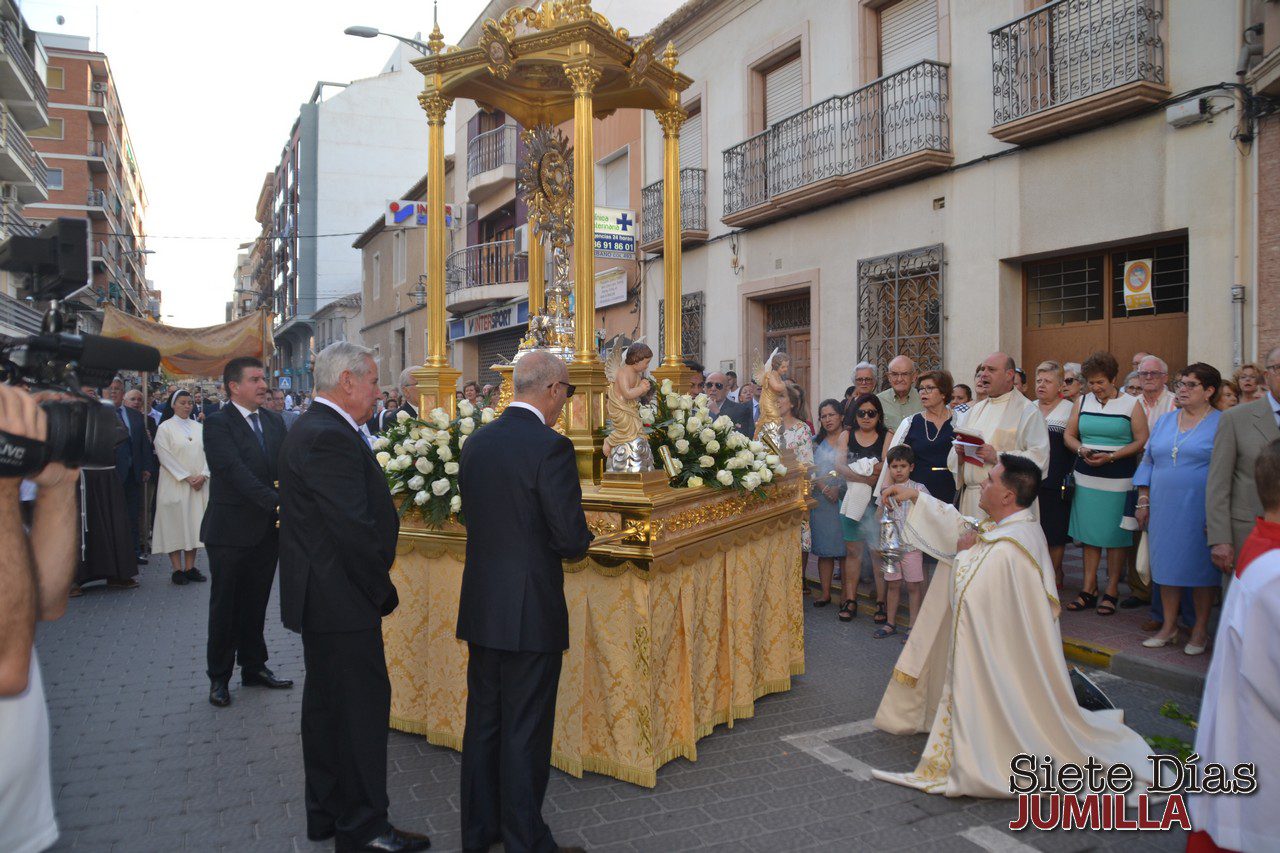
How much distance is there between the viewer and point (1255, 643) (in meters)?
2.88

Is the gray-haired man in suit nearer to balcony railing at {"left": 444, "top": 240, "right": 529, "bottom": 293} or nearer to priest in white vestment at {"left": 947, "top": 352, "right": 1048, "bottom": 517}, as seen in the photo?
priest in white vestment at {"left": 947, "top": 352, "right": 1048, "bottom": 517}

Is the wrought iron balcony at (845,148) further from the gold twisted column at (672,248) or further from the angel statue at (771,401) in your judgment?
the angel statue at (771,401)

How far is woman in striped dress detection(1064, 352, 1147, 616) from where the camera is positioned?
661 centimetres

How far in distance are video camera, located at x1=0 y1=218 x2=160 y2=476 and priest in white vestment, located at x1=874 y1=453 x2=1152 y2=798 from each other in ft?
10.9

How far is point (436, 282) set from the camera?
6.29 meters

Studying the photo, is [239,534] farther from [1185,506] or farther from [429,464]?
[1185,506]

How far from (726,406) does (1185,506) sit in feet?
15.9

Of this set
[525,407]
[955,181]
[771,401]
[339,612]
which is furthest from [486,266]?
[339,612]

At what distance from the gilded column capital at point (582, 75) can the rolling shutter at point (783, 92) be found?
8.84 m

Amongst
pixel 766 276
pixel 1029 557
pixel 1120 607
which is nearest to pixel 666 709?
pixel 1029 557

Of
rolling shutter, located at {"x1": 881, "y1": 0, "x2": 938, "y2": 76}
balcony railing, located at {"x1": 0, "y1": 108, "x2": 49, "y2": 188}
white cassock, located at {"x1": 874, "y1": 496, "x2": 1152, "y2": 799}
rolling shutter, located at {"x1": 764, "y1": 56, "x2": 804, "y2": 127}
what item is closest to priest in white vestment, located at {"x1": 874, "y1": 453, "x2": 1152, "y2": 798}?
white cassock, located at {"x1": 874, "y1": 496, "x2": 1152, "y2": 799}

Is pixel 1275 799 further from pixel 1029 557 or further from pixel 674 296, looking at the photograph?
pixel 674 296

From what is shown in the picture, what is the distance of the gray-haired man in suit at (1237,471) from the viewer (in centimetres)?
506

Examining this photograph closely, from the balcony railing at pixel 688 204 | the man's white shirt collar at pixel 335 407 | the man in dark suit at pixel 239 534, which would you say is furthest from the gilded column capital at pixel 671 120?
the balcony railing at pixel 688 204
